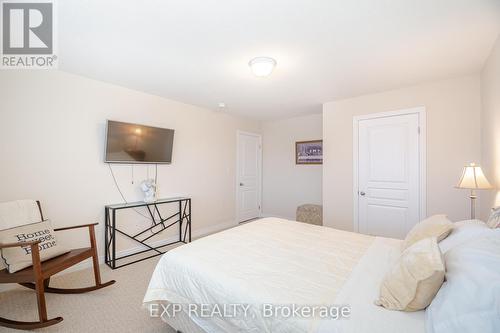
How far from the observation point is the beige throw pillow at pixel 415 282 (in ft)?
3.16

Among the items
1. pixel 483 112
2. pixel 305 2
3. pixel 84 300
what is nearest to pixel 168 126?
pixel 84 300

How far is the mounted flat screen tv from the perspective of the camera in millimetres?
2854

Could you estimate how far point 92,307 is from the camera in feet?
6.44

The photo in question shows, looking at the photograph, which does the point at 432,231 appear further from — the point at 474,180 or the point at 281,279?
the point at 281,279

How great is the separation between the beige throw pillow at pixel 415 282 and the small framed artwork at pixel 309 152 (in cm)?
355

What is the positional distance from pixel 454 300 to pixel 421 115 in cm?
285

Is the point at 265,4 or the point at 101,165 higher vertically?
the point at 265,4

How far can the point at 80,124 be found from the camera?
2.71m

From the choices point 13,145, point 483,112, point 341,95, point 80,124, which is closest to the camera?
point 13,145

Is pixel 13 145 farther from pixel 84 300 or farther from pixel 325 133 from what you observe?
pixel 325 133

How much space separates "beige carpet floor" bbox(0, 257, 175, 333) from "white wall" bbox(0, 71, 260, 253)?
0.61 meters

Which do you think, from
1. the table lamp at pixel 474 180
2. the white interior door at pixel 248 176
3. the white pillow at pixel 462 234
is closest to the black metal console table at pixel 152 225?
the white interior door at pixel 248 176

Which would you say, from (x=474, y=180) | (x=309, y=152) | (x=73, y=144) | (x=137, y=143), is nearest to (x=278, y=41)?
(x=474, y=180)

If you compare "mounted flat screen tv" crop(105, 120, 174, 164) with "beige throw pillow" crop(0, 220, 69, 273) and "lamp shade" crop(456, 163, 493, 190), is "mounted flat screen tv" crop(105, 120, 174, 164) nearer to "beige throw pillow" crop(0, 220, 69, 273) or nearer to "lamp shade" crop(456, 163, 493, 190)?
"beige throw pillow" crop(0, 220, 69, 273)
